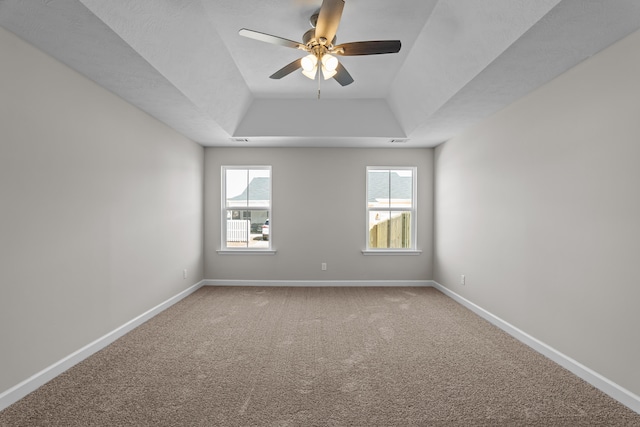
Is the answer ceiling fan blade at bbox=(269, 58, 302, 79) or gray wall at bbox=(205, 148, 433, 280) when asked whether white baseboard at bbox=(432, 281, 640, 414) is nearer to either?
gray wall at bbox=(205, 148, 433, 280)

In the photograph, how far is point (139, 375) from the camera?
8.05 feet

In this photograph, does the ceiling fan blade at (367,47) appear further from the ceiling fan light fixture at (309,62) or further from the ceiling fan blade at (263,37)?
the ceiling fan blade at (263,37)

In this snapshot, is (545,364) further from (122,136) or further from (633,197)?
(122,136)

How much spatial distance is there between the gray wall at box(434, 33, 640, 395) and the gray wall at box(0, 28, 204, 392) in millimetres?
3901

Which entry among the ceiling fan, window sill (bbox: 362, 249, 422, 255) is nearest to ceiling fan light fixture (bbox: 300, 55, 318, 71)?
the ceiling fan

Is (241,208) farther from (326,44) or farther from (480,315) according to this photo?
(480,315)

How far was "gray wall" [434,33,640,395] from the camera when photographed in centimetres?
213

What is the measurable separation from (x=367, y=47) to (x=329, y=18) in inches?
15.9

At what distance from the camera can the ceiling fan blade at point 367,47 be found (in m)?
2.36

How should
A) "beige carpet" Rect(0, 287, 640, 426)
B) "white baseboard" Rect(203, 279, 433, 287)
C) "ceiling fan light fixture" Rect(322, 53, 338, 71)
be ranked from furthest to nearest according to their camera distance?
"white baseboard" Rect(203, 279, 433, 287) < "ceiling fan light fixture" Rect(322, 53, 338, 71) < "beige carpet" Rect(0, 287, 640, 426)

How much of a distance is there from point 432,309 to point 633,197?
2532mm

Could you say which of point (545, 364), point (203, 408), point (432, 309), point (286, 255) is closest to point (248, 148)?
point (286, 255)

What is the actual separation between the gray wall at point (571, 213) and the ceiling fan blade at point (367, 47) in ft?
Answer: 4.70

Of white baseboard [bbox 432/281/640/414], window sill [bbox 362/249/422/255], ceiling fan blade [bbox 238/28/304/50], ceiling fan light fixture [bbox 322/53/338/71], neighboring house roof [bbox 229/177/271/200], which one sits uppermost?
ceiling fan blade [bbox 238/28/304/50]
